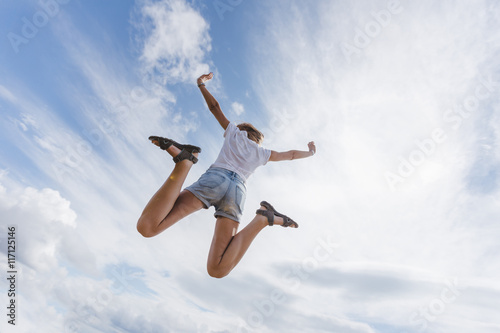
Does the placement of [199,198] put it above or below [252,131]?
below

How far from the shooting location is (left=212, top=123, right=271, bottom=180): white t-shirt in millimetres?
4730

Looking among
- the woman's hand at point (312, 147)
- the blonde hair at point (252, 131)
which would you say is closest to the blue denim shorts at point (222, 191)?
the blonde hair at point (252, 131)

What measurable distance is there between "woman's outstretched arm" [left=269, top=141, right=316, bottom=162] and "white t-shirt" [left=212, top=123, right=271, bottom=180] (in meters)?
0.14

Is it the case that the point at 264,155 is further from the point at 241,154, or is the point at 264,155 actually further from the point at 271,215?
the point at 271,215

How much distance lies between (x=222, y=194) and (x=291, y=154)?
1.49 m

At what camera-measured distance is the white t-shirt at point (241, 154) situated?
15.5 ft

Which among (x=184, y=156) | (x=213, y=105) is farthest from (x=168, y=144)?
(x=213, y=105)

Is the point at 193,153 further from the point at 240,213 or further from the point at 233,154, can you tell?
the point at 240,213

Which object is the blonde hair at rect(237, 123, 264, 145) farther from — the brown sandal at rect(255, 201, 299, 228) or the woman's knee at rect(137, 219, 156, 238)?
the woman's knee at rect(137, 219, 156, 238)

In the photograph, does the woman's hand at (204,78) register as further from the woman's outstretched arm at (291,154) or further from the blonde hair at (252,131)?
the woman's outstretched arm at (291,154)

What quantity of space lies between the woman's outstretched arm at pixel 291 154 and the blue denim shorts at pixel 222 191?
698 mm

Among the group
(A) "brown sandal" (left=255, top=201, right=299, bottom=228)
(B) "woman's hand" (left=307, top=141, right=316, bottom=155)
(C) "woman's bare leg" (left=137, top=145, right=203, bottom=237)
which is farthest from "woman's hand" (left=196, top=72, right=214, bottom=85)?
(A) "brown sandal" (left=255, top=201, right=299, bottom=228)

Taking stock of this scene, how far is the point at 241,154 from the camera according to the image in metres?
4.75

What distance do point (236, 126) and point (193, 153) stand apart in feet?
3.85
